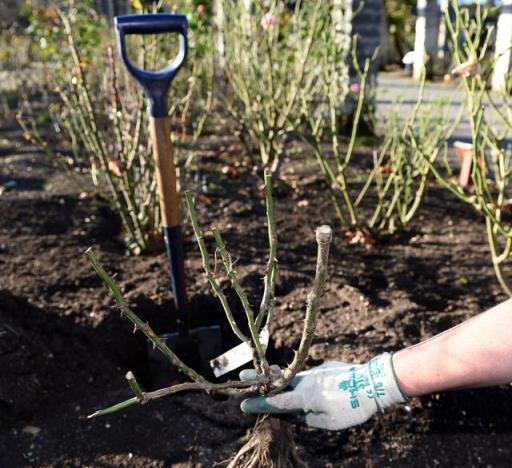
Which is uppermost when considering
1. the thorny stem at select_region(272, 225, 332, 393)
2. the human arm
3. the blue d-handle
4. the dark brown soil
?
the blue d-handle

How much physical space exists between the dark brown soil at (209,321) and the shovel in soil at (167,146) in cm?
17

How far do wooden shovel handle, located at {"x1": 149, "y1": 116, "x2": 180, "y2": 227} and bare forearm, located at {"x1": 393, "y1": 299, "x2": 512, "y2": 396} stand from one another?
87 centimetres

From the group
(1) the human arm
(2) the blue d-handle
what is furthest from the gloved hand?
(2) the blue d-handle

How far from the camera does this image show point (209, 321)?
2.19 meters

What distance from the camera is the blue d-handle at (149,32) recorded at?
1.68 metres

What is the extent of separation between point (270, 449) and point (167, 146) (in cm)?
98

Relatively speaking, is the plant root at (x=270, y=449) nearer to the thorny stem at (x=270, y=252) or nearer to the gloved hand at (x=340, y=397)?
the gloved hand at (x=340, y=397)

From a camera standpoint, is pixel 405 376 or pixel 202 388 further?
pixel 405 376

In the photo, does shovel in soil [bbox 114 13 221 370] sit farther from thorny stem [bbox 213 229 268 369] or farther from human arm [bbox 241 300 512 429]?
thorny stem [bbox 213 229 268 369]

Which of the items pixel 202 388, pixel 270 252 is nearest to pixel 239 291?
pixel 270 252

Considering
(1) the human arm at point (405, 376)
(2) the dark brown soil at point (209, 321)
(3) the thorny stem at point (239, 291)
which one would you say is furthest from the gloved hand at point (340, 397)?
(3) the thorny stem at point (239, 291)

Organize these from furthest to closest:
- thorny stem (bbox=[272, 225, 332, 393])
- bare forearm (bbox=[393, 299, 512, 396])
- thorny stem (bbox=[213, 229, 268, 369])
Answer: bare forearm (bbox=[393, 299, 512, 396])
thorny stem (bbox=[213, 229, 268, 369])
thorny stem (bbox=[272, 225, 332, 393])

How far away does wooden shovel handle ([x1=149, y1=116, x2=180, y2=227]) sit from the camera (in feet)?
5.71

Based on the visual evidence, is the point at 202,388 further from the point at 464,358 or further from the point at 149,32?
the point at 149,32
